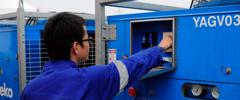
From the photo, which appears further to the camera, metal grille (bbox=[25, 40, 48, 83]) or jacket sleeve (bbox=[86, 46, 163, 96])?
metal grille (bbox=[25, 40, 48, 83])

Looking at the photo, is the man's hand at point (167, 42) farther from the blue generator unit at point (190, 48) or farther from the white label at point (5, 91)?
the white label at point (5, 91)

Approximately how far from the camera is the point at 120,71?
5.59 feet

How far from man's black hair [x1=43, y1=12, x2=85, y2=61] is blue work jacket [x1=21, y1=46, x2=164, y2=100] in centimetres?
5

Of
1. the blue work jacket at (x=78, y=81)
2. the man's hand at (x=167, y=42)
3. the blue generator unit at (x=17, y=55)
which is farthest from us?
the blue generator unit at (x=17, y=55)

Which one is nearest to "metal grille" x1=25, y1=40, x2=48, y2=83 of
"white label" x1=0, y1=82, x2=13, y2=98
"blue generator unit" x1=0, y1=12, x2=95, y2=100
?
"blue generator unit" x1=0, y1=12, x2=95, y2=100

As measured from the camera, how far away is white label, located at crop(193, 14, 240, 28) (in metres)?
1.92

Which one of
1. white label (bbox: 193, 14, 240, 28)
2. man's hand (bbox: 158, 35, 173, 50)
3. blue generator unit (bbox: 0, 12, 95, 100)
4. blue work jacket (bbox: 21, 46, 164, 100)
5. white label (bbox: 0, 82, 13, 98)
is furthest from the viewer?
white label (bbox: 0, 82, 13, 98)

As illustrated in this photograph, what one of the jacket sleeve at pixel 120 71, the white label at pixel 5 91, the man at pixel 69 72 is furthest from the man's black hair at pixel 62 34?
the white label at pixel 5 91

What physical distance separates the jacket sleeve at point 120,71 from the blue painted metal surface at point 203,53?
377 millimetres

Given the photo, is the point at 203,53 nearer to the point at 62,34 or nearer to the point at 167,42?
the point at 167,42

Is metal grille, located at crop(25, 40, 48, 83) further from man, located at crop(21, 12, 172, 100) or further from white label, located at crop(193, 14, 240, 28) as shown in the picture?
white label, located at crop(193, 14, 240, 28)

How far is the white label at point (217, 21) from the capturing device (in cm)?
192

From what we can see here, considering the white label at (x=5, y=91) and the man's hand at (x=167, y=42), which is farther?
the white label at (x=5, y=91)

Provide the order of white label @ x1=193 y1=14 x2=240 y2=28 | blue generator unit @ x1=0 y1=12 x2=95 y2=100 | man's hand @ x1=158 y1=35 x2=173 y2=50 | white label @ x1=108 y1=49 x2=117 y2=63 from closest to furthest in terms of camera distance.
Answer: white label @ x1=193 y1=14 x2=240 y2=28 < man's hand @ x1=158 y1=35 x2=173 y2=50 < white label @ x1=108 y1=49 x2=117 y2=63 < blue generator unit @ x1=0 y1=12 x2=95 y2=100
